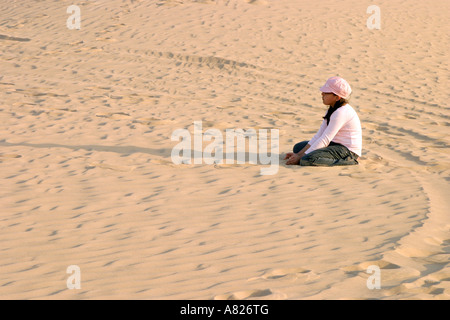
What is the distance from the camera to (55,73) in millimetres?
12961

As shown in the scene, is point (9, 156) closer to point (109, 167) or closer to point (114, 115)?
point (109, 167)

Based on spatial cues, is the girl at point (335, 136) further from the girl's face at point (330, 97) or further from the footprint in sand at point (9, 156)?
the footprint in sand at point (9, 156)

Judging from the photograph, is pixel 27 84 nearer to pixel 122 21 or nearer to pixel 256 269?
pixel 122 21

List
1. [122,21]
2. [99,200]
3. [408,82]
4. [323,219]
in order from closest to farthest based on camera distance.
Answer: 1. [323,219]
2. [99,200]
3. [408,82]
4. [122,21]

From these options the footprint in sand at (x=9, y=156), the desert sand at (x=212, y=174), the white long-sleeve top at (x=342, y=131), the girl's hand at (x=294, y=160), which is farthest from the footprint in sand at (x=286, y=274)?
the footprint in sand at (x=9, y=156)

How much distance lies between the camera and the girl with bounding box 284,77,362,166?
6649mm

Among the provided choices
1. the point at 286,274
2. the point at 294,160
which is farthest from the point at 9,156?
the point at 286,274

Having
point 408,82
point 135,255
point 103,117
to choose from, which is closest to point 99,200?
point 135,255

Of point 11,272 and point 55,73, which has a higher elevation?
point 55,73

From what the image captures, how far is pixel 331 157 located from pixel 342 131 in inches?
12.8

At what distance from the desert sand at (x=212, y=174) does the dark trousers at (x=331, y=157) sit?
0.10m

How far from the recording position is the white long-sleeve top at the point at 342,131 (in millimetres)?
6691

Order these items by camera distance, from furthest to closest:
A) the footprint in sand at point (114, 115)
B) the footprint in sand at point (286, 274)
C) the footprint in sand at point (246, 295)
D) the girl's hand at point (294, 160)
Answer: the footprint in sand at point (114, 115) → the girl's hand at point (294, 160) → the footprint in sand at point (286, 274) → the footprint in sand at point (246, 295)

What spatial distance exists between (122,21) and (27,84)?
6750mm
